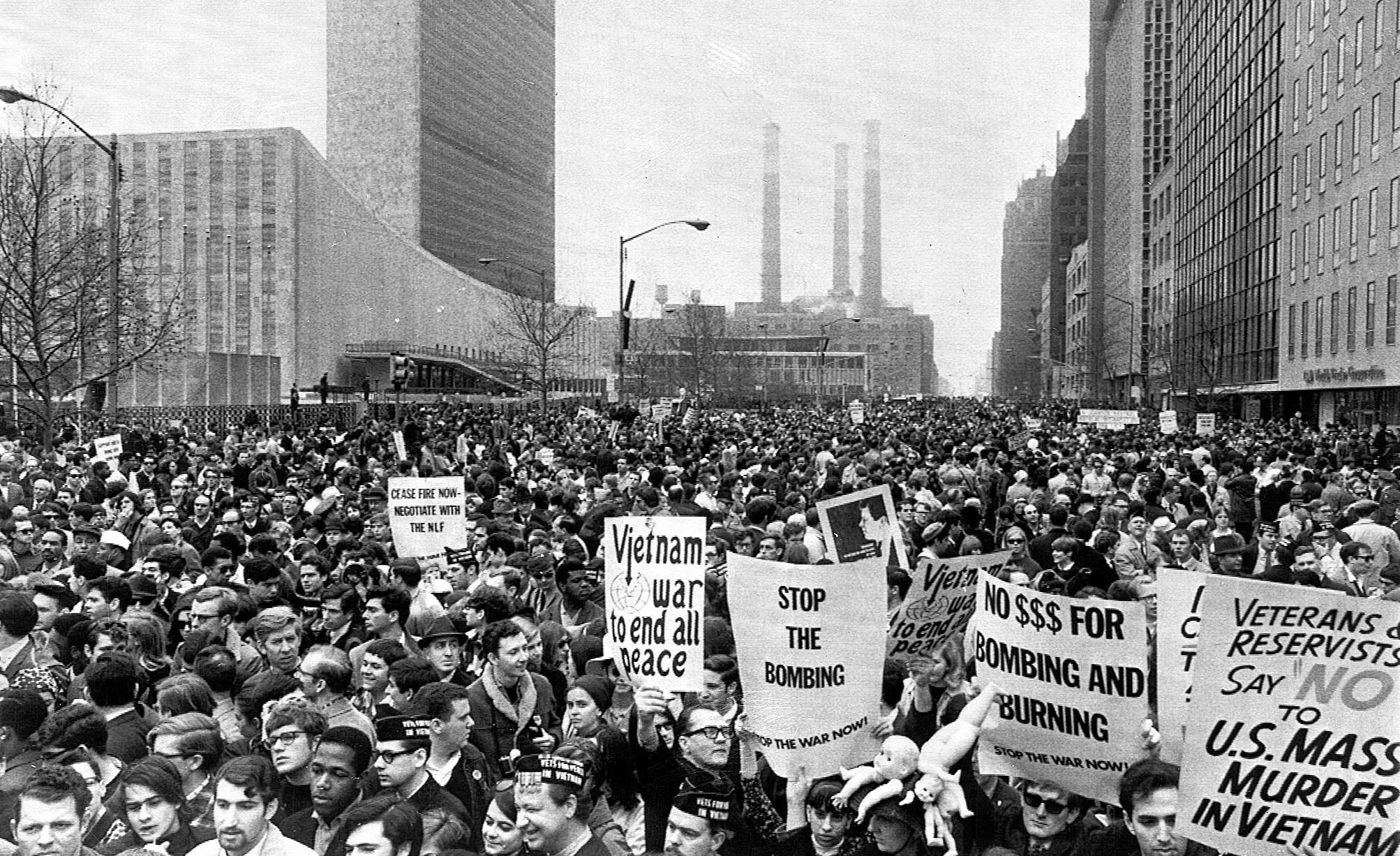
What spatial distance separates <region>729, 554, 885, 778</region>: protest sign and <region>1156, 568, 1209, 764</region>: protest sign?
111 centimetres

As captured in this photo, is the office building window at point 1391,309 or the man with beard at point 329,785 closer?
the man with beard at point 329,785

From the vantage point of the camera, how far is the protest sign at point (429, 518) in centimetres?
1178

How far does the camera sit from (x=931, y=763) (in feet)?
17.5

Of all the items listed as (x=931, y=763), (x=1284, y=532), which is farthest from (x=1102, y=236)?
(x=931, y=763)

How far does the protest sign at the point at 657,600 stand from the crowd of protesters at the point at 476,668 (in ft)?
0.48

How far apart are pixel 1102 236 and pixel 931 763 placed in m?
139

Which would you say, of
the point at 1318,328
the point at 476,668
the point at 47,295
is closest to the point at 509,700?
the point at 476,668

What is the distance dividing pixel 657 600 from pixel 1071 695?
2241 millimetres

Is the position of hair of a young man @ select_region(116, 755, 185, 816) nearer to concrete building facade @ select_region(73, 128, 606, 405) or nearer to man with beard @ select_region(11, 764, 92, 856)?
man with beard @ select_region(11, 764, 92, 856)

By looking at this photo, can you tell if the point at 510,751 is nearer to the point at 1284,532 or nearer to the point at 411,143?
the point at 1284,532

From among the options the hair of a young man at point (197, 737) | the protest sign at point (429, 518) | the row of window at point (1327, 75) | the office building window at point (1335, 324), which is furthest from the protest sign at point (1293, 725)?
the office building window at point (1335, 324)

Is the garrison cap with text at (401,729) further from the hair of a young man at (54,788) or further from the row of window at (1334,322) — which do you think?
the row of window at (1334,322)

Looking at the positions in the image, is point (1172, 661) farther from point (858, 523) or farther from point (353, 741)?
point (858, 523)

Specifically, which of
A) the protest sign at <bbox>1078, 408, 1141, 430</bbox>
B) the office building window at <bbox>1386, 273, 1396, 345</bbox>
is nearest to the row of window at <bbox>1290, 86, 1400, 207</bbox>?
the office building window at <bbox>1386, 273, 1396, 345</bbox>
